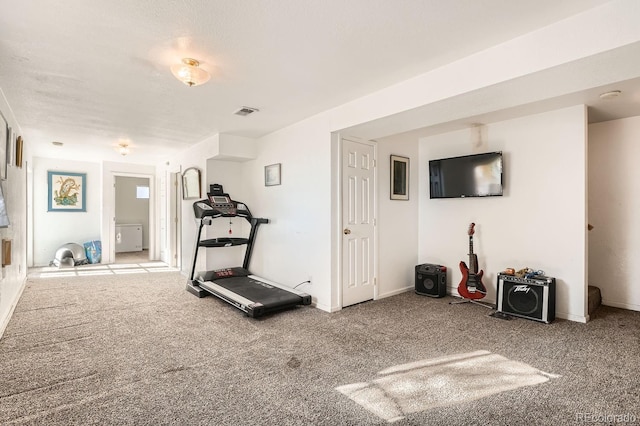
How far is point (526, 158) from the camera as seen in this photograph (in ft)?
13.1

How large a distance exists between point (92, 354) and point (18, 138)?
10.3 ft

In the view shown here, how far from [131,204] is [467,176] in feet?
28.6

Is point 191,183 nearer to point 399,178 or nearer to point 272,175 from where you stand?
point 272,175

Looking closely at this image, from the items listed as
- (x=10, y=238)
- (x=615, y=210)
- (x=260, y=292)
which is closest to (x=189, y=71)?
(x=260, y=292)

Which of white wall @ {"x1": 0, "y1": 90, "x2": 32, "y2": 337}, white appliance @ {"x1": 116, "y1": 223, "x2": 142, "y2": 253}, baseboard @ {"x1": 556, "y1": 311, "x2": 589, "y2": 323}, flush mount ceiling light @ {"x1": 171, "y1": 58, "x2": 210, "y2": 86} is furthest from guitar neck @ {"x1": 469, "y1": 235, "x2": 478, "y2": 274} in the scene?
white appliance @ {"x1": 116, "y1": 223, "x2": 142, "y2": 253}

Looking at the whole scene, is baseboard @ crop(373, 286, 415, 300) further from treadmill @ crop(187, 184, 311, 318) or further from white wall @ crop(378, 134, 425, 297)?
treadmill @ crop(187, 184, 311, 318)

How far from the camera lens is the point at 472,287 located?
4.09 meters

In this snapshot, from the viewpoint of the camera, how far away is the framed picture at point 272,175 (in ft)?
15.6

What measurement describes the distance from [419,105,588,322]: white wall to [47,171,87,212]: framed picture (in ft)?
24.3

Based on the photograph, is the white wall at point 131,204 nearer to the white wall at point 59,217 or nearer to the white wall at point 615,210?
the white wall at point 59,217

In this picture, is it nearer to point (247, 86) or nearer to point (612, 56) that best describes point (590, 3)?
point (612, 56)

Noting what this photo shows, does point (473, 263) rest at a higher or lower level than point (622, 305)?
higher

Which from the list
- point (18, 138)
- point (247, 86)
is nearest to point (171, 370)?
point (247, 86)

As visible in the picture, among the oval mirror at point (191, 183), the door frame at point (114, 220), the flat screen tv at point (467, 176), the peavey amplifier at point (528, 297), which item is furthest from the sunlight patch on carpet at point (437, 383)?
the door frame at point (114, 220)
